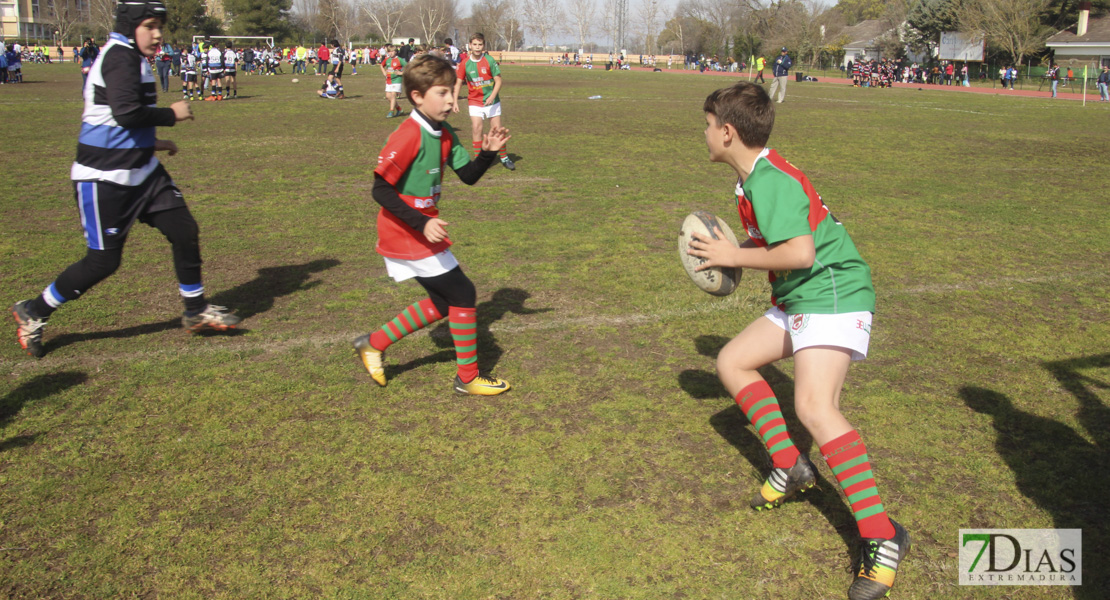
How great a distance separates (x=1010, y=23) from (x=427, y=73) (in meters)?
65.9

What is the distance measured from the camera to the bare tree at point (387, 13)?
122 meters

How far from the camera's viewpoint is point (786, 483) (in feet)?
11.6

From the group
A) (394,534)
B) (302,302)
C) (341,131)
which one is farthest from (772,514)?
(341,131)

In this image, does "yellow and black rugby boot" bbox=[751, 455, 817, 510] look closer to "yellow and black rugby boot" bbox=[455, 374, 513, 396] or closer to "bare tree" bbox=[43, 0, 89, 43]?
"yellow and black rugby boot" bbox=[455, 374, 513, 396]

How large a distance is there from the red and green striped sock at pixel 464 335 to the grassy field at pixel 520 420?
0.81 ft

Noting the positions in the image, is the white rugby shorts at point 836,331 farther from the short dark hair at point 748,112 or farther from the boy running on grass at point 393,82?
A: the boy running on grass at point 393,82

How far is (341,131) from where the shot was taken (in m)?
17.8

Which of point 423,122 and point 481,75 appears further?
point 481,75

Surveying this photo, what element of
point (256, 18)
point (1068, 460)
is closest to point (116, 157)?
point (1068, 460)

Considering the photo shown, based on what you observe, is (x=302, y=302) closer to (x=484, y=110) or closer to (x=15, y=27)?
(x=484, y=110)

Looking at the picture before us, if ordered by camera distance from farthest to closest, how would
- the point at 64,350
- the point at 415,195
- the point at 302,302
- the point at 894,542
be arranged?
the point at 302,302
the point at 64,350
the point at 415,195
the point at 894,542

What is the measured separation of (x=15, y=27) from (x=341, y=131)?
11964cm

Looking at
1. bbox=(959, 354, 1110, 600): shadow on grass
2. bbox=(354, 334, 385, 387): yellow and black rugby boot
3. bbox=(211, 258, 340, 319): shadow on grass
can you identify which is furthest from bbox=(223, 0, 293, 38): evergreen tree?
bbox=(959, 354, 1110, 600): shadow on grass

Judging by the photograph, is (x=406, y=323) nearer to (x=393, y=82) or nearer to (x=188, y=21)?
(x=393, y=82)
